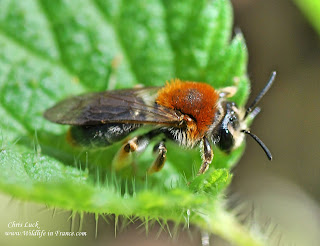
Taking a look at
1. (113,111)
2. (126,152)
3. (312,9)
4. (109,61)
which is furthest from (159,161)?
(312,9)

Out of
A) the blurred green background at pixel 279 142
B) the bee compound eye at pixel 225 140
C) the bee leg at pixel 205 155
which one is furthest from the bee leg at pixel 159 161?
the blurred green background at pixel 279 142

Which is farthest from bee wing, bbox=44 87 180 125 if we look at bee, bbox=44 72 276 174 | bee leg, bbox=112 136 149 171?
bee leg, bbox=112 136 149 171

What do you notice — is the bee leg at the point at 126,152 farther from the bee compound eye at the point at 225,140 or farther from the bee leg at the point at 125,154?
the bee compound eye at the point at 225,140

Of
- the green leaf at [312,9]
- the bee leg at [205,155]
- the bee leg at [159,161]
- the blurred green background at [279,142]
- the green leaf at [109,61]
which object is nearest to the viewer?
the bee leg at [205,155]

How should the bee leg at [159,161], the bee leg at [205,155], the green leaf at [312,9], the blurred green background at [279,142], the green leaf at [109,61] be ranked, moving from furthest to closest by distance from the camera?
the blurred green background at [279,142]
the green leaf at [312,9]
the green leaf at [109,61]
the bee leg at [159,161]
the bee leg at [205,155]

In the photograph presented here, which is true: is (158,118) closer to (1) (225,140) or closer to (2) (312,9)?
(1) (225,140)

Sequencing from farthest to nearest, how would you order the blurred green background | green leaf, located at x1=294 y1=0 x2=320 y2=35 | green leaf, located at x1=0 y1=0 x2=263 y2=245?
1. the blurred green background
2. green leaf, located at x1=294 y1=0 x2=320 y2=35
3. green leaf, located at x1=0 y1=0 x2=263 y2=245

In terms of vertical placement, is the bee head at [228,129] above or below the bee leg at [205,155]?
above

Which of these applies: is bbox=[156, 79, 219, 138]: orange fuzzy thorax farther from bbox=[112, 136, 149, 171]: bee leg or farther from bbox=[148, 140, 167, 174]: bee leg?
bbox=[112, 136, 149, 171]: bee leg
